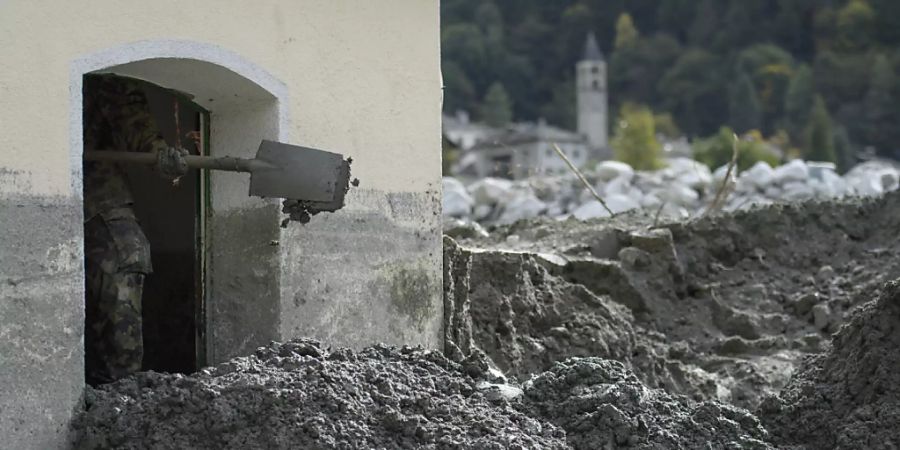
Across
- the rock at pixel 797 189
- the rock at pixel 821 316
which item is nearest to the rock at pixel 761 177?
the rock at pixel 797 189

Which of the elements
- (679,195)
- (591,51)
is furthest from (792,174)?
(591,51)

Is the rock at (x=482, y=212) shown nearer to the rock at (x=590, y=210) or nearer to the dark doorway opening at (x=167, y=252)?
the rock at (x=590, y=210)

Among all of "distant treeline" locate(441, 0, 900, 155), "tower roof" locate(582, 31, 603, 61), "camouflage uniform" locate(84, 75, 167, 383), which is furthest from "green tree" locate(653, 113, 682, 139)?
"camouflage uniform" locate(84, 75, 167, 383)

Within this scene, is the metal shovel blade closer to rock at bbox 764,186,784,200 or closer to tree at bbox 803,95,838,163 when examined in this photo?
rock at bbox 764,186,784,200

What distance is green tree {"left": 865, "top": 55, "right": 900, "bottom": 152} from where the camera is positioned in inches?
3248

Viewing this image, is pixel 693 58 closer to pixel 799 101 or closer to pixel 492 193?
pixel 799 101

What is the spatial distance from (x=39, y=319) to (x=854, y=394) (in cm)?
378

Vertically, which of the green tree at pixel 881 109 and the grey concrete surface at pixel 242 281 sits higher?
the green tree at pixel 881 109

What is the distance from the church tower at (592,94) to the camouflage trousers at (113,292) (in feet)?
300

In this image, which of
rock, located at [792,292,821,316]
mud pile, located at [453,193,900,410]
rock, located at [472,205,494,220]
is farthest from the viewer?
rock, located at [472,205,494,220]

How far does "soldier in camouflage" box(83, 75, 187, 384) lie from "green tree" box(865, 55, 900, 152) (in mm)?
78889

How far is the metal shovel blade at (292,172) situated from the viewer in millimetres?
6551

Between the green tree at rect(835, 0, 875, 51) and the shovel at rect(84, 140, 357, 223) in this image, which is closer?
the shovel at rect(84, 140, 357, 223)

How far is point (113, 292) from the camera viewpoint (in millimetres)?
6660
